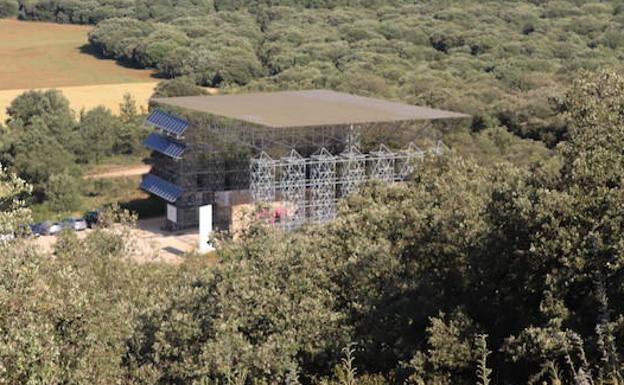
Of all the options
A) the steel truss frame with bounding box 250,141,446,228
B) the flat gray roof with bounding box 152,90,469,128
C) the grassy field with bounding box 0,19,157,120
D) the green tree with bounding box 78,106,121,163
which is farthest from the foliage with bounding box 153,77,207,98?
the steel truss frame with bounding box 250,141,446,228

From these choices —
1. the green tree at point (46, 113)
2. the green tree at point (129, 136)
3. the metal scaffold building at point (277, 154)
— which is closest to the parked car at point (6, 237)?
the metal scaffold building at point (277, 154)

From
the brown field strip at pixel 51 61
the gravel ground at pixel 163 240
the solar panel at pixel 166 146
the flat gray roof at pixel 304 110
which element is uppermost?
the flat gray roof at pixel 304 110

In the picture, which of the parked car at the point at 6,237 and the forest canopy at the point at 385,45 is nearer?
the parked car at the point at 6,237

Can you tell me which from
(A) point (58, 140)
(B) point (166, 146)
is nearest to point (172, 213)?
(B) point (166, 146)

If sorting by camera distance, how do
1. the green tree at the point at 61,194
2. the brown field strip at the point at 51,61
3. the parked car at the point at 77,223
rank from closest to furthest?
1. the parked car at the point at 77,223
2. the green tree at the point at 61,194
3. the brown field strip at the point at 51,61

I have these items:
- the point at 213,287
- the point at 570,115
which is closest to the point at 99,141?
the point at 213,287

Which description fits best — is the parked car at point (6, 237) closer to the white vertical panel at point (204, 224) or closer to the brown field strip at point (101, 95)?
the white vertical panel at point (204, 224)

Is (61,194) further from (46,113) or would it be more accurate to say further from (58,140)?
(46,113)
